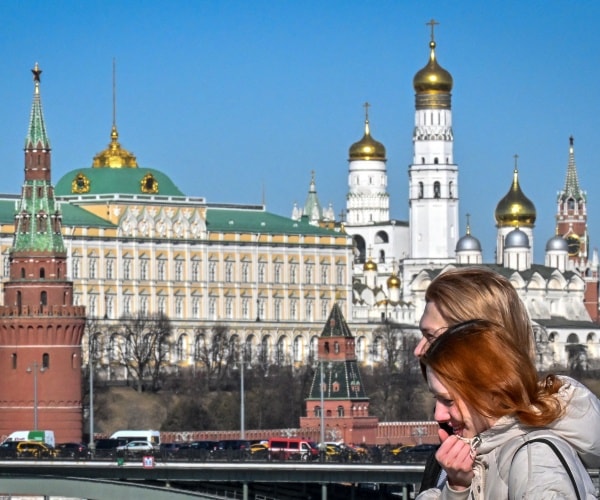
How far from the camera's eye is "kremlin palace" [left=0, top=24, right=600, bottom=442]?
430 ft

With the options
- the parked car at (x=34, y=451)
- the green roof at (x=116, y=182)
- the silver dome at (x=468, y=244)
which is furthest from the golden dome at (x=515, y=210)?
the parked car at (x=34, y=451)

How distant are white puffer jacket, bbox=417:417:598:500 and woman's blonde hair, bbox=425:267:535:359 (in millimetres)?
210

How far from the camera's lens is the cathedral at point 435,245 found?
15600 centimetres

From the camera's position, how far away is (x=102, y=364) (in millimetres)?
115125

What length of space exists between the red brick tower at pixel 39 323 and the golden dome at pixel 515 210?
7738cm

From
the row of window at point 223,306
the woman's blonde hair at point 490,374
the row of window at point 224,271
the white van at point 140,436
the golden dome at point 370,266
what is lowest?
the woman's blonde hair at point 490,374

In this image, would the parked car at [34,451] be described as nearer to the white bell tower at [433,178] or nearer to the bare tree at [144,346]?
the bare tree at [144,346]

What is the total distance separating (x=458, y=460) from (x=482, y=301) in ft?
1.50

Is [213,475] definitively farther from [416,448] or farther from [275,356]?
[275,356]

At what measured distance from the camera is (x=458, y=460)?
513 centimetres

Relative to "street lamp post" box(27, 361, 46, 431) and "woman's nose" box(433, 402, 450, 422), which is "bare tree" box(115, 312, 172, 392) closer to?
"street lamp post" box(27, 361, 46, 431)

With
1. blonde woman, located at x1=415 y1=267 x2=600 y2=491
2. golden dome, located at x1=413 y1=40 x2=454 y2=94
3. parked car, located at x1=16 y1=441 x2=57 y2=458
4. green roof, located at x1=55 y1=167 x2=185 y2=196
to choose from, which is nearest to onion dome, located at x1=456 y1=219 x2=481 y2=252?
golden dome, located at x1=413 y1=40 x2=454 y2=94

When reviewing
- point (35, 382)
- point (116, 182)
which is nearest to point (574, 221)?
point (116, 182)

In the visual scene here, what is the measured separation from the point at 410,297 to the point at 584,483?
500ft
